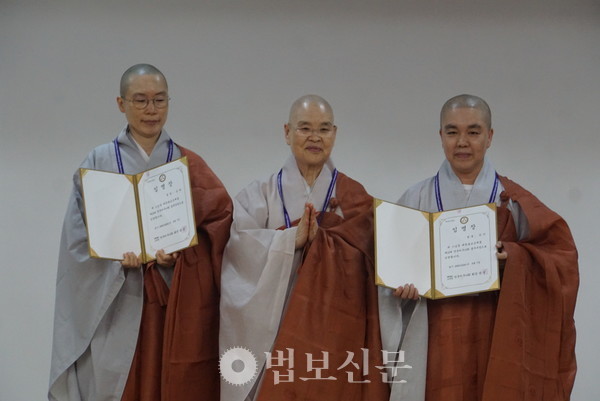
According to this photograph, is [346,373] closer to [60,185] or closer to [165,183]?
[165,183]

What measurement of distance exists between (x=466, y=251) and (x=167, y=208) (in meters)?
1.28

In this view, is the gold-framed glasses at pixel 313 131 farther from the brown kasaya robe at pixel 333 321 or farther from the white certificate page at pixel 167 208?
the white certificate page at pixel 167 208

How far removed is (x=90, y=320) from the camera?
12.9 feet

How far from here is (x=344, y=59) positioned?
5.64m

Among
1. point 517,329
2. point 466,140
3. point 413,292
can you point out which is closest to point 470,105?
point 466,140

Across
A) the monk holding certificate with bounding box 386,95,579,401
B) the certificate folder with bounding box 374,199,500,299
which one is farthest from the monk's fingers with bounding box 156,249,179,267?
the monk holding certificate with bounding box 386,95,579,401

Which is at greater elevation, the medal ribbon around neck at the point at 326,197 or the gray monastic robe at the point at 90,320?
the medal ribbon around neck at the point at 326,197

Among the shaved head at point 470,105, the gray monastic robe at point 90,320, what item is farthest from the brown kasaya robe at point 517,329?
the gray monastic robe at point 90,320

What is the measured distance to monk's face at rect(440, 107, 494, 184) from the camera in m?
4.12

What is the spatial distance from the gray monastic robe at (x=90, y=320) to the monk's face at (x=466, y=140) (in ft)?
4.55

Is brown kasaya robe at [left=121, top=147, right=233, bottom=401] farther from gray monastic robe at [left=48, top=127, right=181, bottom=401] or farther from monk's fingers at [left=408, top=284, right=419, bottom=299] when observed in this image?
monk's fingers at [left=408, top=284, right=419, bottom=299]

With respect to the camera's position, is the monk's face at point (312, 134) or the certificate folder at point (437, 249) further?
the monk's face at point (312, 134)

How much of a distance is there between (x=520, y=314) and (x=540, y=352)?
8.5 inches

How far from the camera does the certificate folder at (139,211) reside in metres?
3.85
